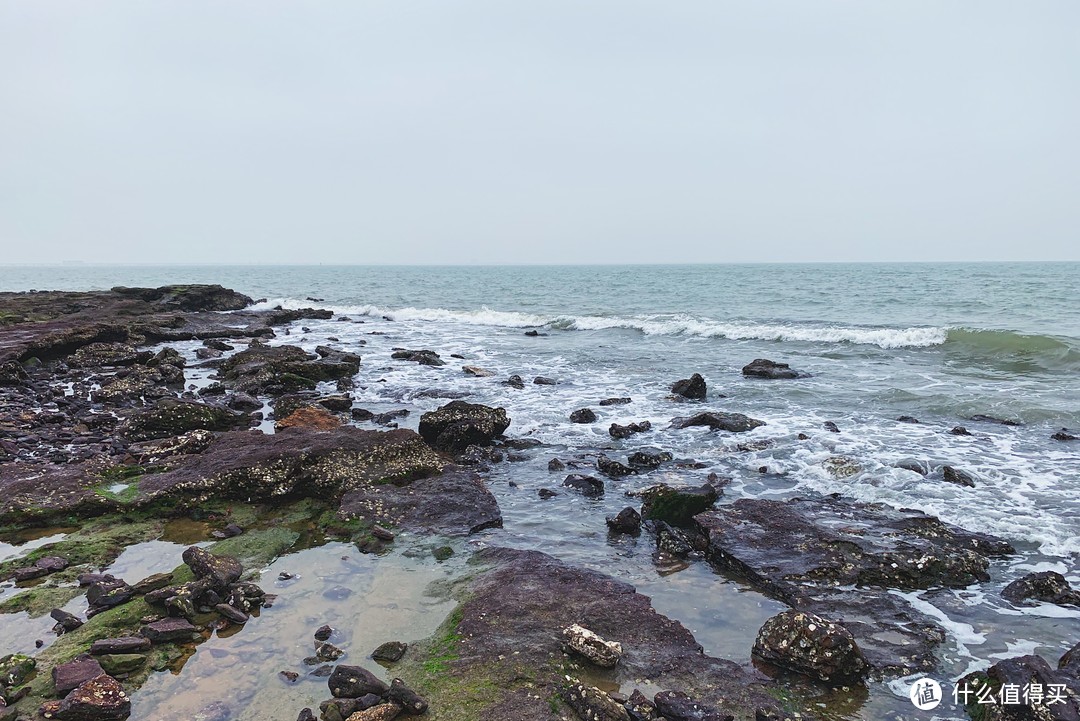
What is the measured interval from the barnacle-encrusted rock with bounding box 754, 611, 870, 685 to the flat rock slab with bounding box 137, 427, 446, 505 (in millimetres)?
6413

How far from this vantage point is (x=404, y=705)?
15.9 feet

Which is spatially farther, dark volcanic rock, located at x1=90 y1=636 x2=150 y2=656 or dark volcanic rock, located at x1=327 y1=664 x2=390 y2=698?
dark volcanic rock, located at x1=90 y1=636 x2=150 y2=656

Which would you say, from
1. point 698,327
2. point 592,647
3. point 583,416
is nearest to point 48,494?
point 592,647

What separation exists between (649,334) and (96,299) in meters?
37.2

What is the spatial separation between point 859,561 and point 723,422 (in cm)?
682

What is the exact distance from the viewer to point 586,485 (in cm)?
1048

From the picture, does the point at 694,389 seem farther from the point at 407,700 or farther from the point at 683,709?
the point at 407,700

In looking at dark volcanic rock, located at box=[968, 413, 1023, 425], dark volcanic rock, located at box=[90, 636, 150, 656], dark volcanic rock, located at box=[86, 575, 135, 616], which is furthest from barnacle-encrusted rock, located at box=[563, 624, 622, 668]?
dark volcanic rock, located at box=[968, 413, 1023, 425]

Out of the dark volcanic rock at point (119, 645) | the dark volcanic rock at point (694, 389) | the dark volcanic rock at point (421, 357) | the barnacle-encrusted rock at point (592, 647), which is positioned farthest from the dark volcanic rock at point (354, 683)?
the dark volcanic rock at point (421, 357)

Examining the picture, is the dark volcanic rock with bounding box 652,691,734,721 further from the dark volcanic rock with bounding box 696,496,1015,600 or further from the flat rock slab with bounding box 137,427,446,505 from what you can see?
the flat rock slab with bounding box 137,427,446,505

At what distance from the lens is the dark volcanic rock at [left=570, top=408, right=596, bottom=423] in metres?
15.0

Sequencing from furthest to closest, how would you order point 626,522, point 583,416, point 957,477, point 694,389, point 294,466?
point 694,389 < point 583,416 < point 957,477 < point 294,466 < point 626,522

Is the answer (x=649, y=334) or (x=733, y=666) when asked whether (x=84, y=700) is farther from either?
(x=649, y=334)

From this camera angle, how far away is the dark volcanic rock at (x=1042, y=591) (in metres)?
6.69
